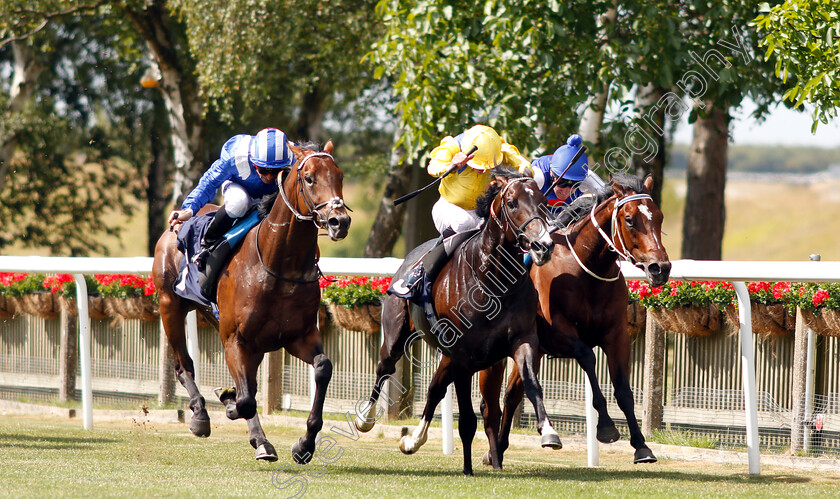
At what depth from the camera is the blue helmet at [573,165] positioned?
7023 millimetres

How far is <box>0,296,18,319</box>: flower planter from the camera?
1119 centimetres

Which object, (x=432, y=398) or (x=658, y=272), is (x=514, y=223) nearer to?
(x=658, y=272)

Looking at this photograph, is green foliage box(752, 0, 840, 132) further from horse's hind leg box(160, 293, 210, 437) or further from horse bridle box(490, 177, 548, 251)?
horse's hind leg box(160, 293, 210, 437)

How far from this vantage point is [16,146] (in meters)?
23.5

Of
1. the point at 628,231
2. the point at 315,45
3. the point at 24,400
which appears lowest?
the point at 24,400

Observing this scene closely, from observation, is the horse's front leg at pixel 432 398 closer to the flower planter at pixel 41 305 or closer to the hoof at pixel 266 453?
the hoof at pixel 266 453

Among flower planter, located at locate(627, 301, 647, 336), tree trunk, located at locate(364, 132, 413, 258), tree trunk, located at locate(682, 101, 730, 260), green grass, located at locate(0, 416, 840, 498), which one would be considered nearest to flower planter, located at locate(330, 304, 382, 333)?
green grass, located at locate(0, 416, 840, 498)

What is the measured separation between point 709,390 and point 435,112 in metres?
5.16

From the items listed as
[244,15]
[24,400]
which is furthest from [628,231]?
[244,15]

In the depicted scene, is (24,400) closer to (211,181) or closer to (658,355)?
(211,181)

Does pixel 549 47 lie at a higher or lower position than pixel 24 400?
higher

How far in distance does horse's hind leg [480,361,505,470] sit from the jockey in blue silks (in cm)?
181

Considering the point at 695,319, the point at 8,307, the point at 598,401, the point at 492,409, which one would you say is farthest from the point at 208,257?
the point at 8,307

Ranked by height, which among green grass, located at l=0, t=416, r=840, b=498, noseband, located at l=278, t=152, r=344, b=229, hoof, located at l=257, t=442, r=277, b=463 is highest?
noseband, located at l=278, t=152, r=344, b=229
